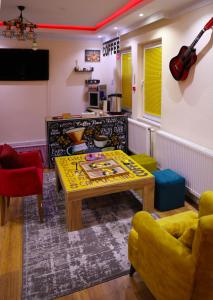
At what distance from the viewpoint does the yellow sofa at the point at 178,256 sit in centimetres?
147

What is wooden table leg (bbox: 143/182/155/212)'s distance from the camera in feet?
10.5

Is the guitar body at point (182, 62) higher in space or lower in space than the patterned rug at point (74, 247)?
higher

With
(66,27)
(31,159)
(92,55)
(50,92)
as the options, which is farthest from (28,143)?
(31,159)

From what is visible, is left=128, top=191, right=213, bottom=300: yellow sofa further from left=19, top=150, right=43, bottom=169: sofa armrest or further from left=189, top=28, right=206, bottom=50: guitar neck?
left=189, top=28, right=206, bottom=50: guitar neck

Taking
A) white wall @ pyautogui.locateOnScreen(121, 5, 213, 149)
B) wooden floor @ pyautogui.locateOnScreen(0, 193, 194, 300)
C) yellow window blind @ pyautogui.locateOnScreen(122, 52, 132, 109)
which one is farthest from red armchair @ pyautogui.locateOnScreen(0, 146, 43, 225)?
yellow window blind @ pyautogui.locateOnScreen(122, 52, 132, 109)

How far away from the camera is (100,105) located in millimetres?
5934

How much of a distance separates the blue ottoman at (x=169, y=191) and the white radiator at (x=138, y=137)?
1.25 metres

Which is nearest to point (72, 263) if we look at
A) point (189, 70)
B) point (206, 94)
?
point (206, 94)

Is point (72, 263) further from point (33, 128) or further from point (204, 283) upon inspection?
point (33, 128)

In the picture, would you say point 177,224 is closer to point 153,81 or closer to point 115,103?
point 153,81

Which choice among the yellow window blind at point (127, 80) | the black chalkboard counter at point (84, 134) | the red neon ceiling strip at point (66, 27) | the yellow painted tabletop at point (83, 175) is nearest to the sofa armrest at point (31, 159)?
the yellow painted tabletop at point (83, 175)

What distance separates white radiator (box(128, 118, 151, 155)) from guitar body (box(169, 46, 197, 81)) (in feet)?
3.78

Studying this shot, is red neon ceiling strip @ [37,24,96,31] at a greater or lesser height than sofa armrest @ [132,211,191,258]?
greater

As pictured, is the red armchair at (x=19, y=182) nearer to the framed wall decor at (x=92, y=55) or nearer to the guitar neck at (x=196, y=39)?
the guitar neck at (x=196, y=39)
